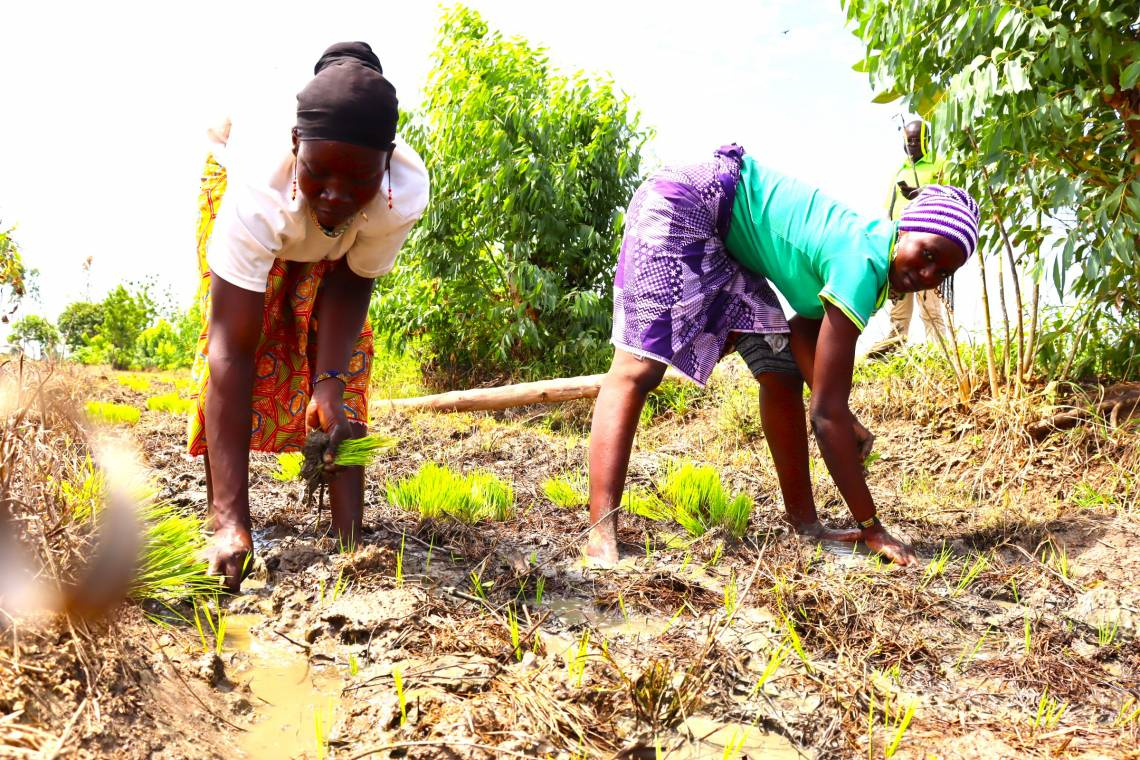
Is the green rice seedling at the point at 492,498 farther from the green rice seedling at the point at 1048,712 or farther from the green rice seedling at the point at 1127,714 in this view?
the green rice seedling at the point at 1127,714

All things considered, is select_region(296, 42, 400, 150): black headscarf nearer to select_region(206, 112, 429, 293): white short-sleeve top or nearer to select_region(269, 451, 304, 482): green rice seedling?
select_region(206, 112, 429, 293): white short-sleeve top

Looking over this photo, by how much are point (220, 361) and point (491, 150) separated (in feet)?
17.3

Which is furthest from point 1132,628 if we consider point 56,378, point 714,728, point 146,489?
point 56,378

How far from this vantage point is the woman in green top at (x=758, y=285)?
8.47 feet

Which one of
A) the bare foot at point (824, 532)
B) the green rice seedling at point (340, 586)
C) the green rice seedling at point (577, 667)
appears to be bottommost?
the bare foot at point (824, 532)

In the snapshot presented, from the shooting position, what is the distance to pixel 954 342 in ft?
15.7

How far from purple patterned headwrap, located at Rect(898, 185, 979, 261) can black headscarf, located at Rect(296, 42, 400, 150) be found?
169 cm

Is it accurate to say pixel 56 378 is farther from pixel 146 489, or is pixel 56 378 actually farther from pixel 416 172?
pixel 416 172

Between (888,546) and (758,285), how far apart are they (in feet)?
3.50

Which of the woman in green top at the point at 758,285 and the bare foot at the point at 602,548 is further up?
the woman in green top at the point at 758,285

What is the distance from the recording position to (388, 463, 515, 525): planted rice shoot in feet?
9.54

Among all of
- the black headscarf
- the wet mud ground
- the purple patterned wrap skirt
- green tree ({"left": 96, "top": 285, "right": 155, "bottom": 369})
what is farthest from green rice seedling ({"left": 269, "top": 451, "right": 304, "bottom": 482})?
green tree ({"left": 96, "top": 285, "right": 155, "bottom": 369})

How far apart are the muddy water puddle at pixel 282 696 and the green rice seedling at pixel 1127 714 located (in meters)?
1.71

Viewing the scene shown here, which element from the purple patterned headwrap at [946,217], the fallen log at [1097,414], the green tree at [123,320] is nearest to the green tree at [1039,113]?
the fallen log at [1097,414]
